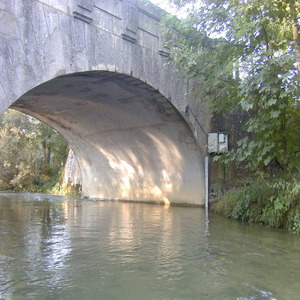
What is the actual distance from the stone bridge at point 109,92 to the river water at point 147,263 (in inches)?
82.2

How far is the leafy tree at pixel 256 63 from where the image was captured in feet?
19.1

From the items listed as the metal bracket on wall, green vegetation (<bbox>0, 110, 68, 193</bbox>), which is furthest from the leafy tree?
green vegetation (<bbox>0, 110, 68, 193</bbox>)

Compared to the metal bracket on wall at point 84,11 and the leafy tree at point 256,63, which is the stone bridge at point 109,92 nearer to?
the metal bracket on wall at point 84,11

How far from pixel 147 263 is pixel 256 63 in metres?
3.86

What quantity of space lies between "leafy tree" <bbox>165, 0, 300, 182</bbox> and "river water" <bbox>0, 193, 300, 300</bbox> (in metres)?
1.59

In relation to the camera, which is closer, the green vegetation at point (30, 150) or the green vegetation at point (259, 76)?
the green vegetation at point (259, 76)

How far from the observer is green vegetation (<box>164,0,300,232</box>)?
19.4ft

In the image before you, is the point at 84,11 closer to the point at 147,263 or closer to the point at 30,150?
the point at 147,263

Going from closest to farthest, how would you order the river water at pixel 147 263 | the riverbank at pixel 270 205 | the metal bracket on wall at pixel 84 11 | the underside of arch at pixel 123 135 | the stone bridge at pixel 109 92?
the river water at pixel 147 263 < the stone bridge at pixel 109 92 < the metal bracket on wall at pixel 84 11 < the riverbank at pixel 270 205 < the underside of arch at pixel 123 135

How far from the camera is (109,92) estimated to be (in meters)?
8.48

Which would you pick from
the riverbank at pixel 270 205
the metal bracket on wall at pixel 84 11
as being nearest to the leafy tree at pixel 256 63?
the riverbank at pixel 270 205

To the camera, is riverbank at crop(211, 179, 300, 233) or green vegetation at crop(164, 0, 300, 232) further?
riverbank at crop(211, 179, 300, 233)

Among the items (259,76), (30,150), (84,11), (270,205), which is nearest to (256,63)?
(259,76)

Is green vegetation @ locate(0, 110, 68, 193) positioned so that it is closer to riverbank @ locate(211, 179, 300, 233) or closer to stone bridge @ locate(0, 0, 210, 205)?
stone bridge @ locate(0, 0, 210, 205)
